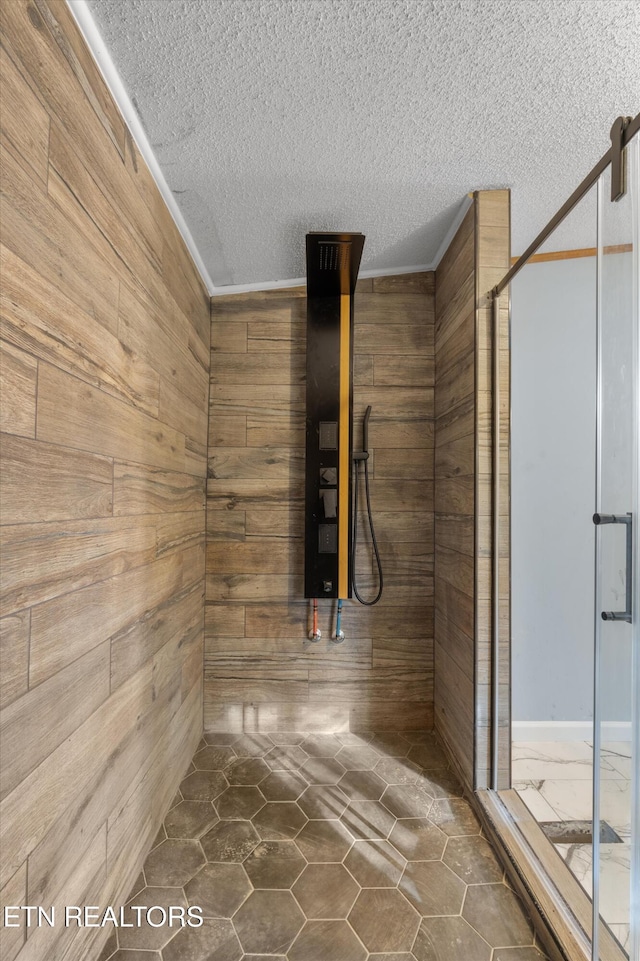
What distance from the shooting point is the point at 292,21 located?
115 cm

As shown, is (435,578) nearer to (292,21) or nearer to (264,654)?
(264,654)

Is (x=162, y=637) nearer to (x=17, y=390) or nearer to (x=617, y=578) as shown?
(x=17, y=390)

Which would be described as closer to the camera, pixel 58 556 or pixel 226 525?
pixel 58 556

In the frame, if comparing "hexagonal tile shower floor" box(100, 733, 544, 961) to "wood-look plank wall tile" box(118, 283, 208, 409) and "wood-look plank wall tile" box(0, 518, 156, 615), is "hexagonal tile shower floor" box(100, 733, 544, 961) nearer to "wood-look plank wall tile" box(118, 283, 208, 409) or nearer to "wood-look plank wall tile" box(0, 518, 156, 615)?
"wood-look plank wall tile" box(0, 518, 156, 615)

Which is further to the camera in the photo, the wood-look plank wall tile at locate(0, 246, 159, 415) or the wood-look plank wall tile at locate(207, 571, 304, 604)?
the wood-look plank wall tile at locate(207, 571, 304, 604)

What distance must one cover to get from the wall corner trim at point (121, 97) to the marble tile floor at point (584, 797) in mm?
1907

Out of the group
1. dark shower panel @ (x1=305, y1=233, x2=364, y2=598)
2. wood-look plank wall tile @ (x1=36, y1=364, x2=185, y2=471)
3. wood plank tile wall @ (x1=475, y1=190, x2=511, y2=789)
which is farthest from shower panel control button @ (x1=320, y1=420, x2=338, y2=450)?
wood-look plank wall tile @ (x1=36, y1=364, x2=185, y2=471)

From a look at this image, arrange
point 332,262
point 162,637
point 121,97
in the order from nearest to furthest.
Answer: point 121,97
point 162,637
point 332,262

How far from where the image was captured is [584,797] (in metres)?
1.82

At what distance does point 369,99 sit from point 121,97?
64 centimetres

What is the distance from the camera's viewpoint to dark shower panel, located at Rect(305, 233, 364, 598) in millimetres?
2326

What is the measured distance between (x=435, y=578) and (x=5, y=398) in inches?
79.0

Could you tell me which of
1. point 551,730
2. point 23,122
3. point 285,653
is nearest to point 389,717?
point 285,653

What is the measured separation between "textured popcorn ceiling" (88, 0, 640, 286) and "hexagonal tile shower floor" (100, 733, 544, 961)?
1971 millimetres
